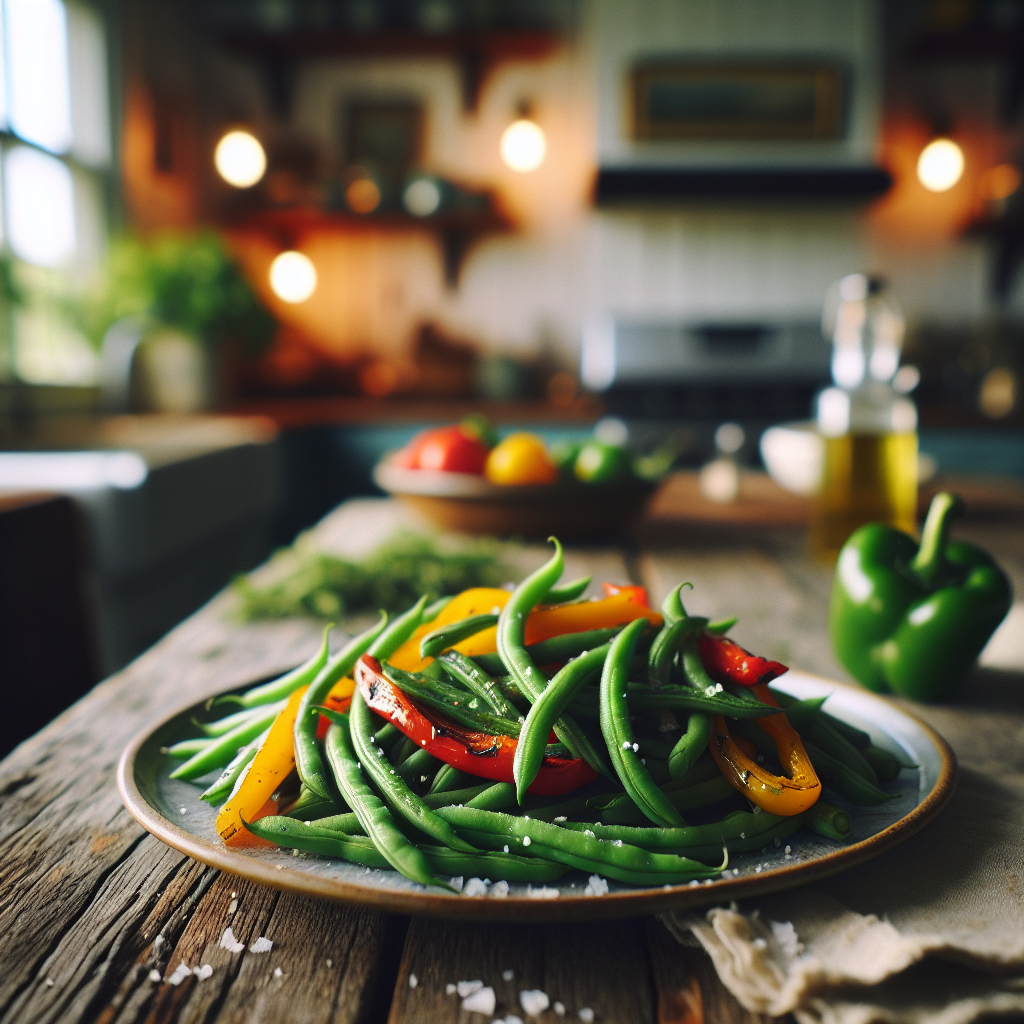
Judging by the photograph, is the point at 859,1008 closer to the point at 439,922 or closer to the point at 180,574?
the point at 439,922

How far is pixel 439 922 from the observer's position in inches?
22.8

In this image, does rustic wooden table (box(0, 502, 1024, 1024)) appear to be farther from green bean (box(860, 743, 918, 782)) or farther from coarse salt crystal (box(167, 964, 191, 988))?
green bean (box(860, 743, 918, 782))

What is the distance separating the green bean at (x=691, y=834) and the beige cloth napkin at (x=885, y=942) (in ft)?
0.13

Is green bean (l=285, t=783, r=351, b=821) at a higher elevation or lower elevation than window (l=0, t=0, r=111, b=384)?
lower

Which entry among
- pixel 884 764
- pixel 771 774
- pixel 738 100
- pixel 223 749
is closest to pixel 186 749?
pixel 223 749

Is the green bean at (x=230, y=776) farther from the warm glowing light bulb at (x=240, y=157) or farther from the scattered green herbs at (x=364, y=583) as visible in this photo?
the warm glowing light bulb at (x=240, y=157)

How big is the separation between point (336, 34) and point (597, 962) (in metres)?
5.51

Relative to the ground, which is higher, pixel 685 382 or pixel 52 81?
pixel 52 81

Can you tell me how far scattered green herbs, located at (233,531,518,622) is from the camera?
1382 mm

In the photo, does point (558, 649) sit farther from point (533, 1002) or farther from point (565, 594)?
point (533, 1002)

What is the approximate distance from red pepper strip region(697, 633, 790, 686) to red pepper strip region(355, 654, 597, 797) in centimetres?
14

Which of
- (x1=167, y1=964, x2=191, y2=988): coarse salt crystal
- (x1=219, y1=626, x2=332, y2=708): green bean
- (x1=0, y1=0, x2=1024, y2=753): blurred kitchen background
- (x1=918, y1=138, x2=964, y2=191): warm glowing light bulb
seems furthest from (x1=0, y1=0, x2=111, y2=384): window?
(x1=918, y1=138, x2=964, y2=191): warm glowing light bulb

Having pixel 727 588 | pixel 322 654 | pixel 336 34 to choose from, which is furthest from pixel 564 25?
pixel 322 654

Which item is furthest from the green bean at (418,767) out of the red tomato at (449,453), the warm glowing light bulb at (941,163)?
the warm glowing light bulb at (941,163)
